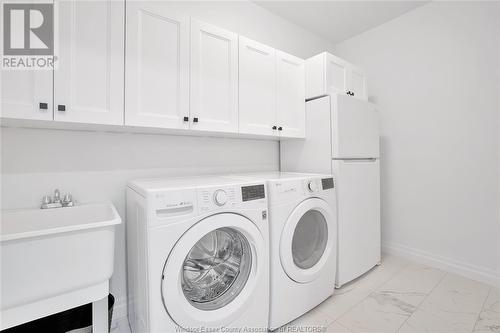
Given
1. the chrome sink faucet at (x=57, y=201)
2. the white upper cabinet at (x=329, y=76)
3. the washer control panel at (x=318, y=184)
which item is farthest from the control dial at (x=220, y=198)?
the white upper cabinet at (x=329, y=76)

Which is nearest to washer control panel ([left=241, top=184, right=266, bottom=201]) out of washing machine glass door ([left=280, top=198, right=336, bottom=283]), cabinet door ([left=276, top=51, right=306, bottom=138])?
washing machine glass door ([left=280, top=198, right=336, bottom=283])

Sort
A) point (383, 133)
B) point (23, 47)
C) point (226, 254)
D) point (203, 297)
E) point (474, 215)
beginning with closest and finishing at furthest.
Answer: point (23, 47) < point (203, 297) < point (226, 254) < point (474, 215) < point (383, 133)

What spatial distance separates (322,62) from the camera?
211cm

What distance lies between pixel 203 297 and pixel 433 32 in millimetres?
3052

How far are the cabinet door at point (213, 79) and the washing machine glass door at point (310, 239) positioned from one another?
78 centimetres

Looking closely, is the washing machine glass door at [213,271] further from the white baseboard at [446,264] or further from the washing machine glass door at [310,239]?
the white baseboard at [446,264]

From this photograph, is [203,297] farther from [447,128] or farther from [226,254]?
[447,128]

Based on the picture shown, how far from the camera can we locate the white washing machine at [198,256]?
3.53 feet

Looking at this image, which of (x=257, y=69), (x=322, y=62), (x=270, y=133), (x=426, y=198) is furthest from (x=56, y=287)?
(x=426, y=198)

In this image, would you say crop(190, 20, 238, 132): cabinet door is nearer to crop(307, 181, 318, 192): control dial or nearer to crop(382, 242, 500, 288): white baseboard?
crop(307, 181, 318, 192): control dial

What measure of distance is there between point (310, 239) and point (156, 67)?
1.60 m

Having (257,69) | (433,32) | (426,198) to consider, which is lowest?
(426,198)

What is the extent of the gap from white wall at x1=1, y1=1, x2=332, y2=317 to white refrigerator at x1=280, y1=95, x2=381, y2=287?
1.81 ft

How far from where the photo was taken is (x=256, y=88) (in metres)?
1.87
